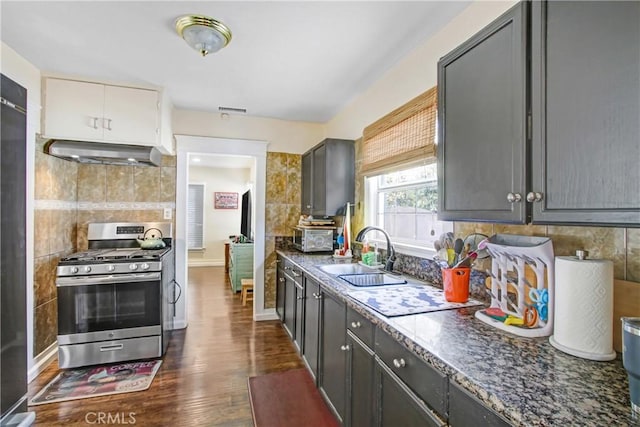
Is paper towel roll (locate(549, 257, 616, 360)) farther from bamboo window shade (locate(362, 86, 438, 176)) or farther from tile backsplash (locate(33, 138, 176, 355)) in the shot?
tile backsplash (locate(33, 138, 176, 355))

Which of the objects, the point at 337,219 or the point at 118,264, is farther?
the point at 337,219

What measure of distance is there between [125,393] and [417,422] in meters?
2.22

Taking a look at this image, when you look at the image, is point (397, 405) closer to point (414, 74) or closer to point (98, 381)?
point (414, 74)

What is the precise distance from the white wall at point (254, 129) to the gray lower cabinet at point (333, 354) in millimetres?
2447

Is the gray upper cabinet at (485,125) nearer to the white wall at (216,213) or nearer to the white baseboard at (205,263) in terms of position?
the white wall at (216,213)

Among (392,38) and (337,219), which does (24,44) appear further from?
(337,219)

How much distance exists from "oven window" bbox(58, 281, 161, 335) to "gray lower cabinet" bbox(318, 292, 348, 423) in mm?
1655

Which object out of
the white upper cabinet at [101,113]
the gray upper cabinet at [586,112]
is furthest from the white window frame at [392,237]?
the white upper cabinet at [101,113]

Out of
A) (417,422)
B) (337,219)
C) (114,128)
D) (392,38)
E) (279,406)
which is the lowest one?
(279,406)

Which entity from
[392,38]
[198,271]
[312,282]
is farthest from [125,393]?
[198,271]

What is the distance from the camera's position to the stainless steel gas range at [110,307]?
8.36ft

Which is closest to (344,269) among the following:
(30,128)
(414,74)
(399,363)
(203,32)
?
(399,363)

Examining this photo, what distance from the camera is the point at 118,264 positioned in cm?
267

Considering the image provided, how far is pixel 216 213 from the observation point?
750cm
